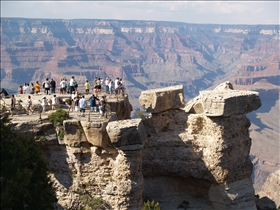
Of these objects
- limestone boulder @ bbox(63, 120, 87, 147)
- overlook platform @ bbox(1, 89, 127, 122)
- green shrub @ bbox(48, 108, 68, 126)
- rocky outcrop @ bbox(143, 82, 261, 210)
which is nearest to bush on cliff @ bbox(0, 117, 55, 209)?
limestone boulder @ bbox(63, 120, 87, 147)

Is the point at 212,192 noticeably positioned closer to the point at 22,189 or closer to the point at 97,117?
the point at 97,117

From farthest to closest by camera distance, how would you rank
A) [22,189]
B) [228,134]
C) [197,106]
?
1. [197,106]
2. [228,134]
3. [22,189]

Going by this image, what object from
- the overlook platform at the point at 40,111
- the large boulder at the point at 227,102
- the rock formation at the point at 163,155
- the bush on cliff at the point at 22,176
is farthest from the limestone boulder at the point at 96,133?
the large boulder at the point at 227,102

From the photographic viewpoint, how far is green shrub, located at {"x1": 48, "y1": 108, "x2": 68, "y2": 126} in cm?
3062

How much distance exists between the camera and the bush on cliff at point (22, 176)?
22000 mm

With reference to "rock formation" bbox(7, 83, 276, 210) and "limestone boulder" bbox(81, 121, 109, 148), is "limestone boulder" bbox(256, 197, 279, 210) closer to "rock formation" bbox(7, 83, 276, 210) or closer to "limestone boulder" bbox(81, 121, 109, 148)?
"rock formation" bbox(7, 83, 276, 210)

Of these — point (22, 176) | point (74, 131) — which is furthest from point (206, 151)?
point (22, 176)

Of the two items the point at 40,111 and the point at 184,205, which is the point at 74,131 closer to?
the point at 40,111

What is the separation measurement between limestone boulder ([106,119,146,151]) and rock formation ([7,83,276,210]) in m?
0.06

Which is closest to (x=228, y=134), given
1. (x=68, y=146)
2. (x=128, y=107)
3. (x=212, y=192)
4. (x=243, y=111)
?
(x=243, y=111)

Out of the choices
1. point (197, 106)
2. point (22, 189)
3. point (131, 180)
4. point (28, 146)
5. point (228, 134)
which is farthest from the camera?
point (197, 106)

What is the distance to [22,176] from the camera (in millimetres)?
22125

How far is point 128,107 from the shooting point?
39.2 meters

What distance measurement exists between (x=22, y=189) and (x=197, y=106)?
18.7 m
